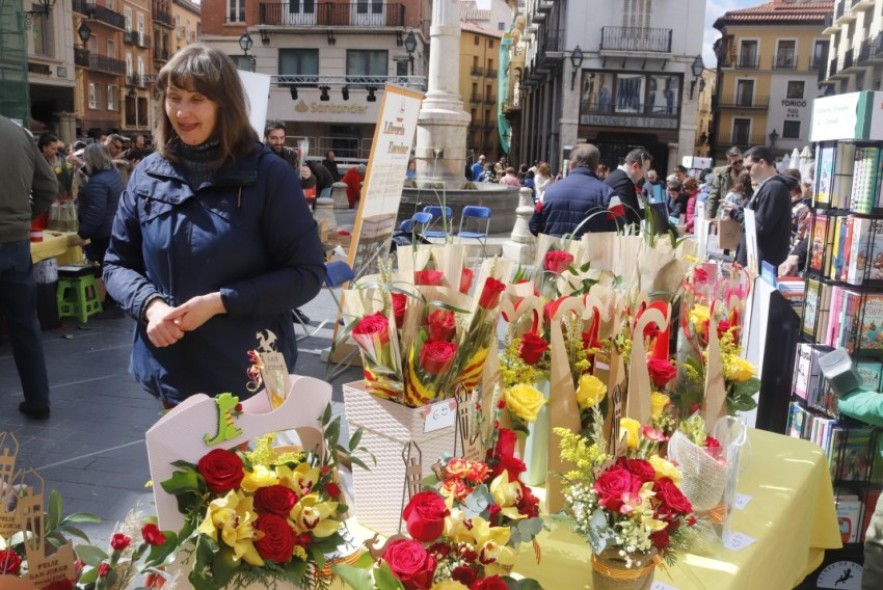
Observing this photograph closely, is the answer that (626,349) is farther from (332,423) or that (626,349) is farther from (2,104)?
(2,104)

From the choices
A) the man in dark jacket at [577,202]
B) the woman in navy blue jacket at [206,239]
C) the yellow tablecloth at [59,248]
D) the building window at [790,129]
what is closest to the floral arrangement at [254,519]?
the woman in navy blue jacket at [206,239]

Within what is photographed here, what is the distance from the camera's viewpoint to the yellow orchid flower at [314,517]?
1.23 meters

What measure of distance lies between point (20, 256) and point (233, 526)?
3386 mm

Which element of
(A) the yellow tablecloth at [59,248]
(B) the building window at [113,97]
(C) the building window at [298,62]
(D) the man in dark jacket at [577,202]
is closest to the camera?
(D) the man in dark jacket at [577,202]

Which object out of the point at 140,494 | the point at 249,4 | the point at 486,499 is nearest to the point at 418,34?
the point at 249,4

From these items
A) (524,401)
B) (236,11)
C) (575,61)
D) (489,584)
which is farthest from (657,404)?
(236,11)

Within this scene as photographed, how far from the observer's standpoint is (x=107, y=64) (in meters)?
37.6

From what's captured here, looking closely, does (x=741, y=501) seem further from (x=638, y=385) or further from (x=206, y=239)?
(x=206, y=239)

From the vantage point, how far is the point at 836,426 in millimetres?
3107

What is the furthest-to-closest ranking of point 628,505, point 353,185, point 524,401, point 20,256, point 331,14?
1. point 331,14
2. point 353,185
3. point 20,256
4. point 524,401
5. point 628,505

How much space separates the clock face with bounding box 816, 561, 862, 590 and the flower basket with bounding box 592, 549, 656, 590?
1.76 meters

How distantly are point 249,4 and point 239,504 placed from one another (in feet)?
106

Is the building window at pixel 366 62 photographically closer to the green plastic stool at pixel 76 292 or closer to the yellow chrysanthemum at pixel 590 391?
the green plastic stool at pixel 76 292

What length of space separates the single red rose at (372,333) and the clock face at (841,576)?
220 cm
